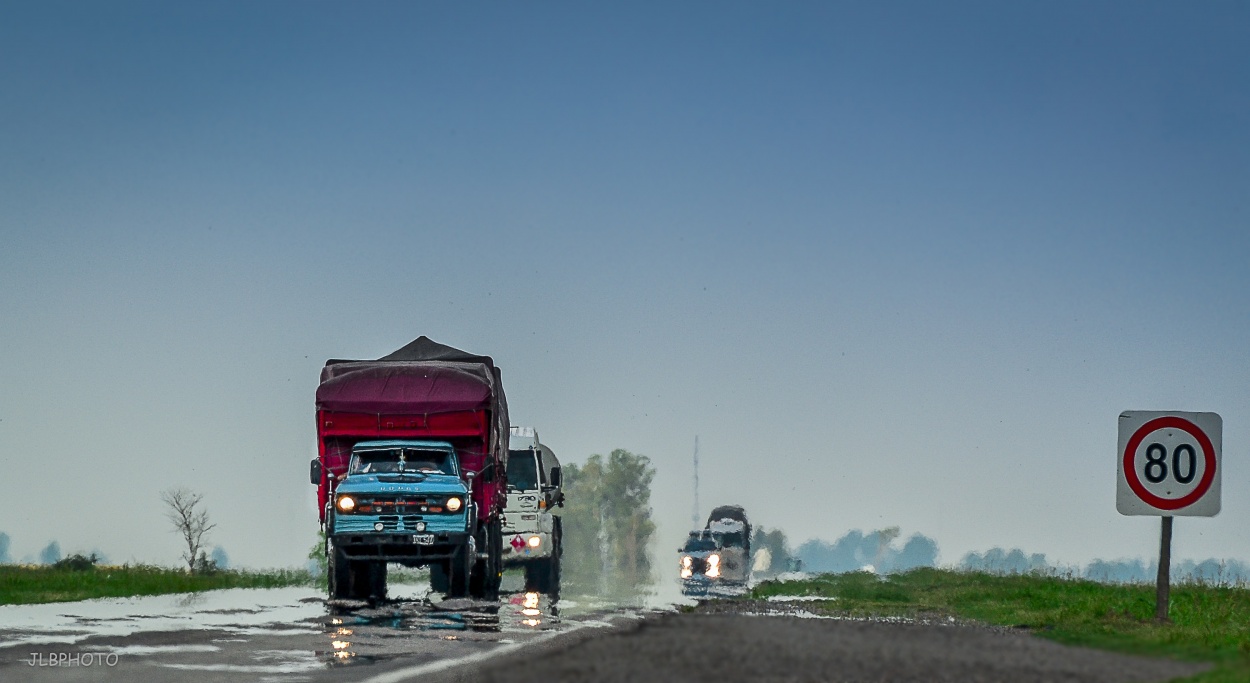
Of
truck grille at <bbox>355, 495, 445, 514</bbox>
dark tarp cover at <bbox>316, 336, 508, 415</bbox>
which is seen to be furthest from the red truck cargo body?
truck grille at <bbox>355, 495, 445, 514</bbox>

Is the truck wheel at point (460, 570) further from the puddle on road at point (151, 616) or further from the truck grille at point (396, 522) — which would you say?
the puddle on road at point (151, 616)

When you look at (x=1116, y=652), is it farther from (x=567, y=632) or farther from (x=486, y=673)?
(x=567, y=632)

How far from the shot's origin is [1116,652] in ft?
31.6

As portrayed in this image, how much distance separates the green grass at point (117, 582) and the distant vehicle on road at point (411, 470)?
9.85 feet

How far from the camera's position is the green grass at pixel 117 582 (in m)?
20.9

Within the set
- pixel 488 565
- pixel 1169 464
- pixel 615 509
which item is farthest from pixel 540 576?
pixel 615 509

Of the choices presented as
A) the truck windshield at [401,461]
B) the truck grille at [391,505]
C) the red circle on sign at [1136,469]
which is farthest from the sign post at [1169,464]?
the truck windshield at [401,461]

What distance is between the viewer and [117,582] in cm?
2480

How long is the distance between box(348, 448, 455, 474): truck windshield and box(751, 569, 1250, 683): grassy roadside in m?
5.84

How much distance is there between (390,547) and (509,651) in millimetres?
11386

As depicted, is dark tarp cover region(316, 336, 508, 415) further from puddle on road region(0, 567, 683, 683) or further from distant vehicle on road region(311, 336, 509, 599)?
puddle on road region(0, 567, 683, 683)

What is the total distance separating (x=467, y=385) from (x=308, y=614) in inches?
365

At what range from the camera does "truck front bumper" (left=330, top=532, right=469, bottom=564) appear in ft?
73.7

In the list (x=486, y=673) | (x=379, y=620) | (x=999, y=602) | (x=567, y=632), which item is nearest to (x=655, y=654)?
(x=486, y=673)
